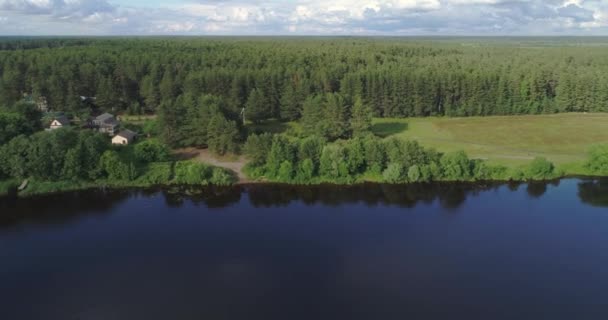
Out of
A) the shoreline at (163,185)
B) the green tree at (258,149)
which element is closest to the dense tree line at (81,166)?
the shoreline at (163,185)

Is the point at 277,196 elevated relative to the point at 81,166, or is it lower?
lower

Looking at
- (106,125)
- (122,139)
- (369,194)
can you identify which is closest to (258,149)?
(369,194)

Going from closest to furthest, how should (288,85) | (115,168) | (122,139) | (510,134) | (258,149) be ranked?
1. (115,168)
2. (258,149)
3. (122,139)
4. (510,134)
5. (288,85)

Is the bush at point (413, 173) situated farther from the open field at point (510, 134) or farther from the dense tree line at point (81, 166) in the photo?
the dense tree line at point (81, 166)

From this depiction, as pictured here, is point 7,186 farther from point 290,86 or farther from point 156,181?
point 290,86

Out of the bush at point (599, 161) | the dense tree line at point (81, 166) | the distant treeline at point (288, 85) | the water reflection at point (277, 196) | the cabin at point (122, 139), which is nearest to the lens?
the water reflection at point (277, 196)

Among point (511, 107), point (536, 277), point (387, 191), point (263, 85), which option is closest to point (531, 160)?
point (387, 191)

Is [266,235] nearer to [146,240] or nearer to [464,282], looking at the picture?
[146,240]
